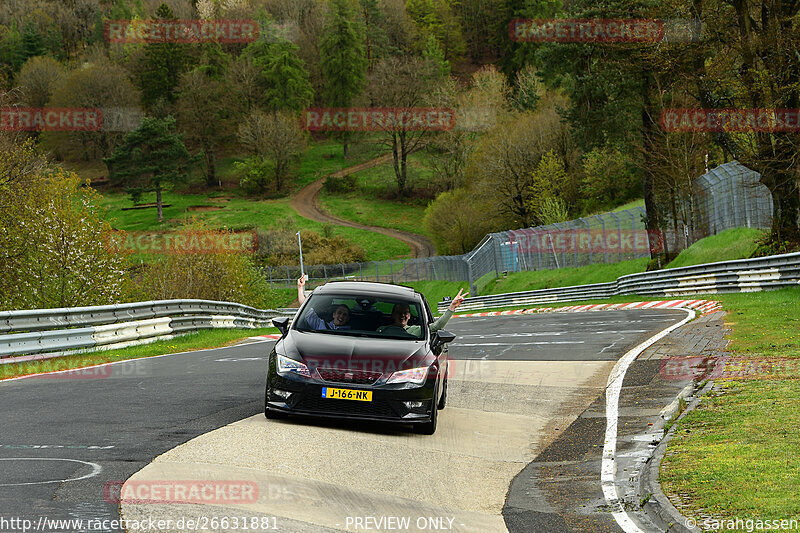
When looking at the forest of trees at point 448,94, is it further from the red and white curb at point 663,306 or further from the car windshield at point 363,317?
the car windshield at point 363,317

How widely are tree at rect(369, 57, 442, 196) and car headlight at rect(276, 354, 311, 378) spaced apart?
102 meters

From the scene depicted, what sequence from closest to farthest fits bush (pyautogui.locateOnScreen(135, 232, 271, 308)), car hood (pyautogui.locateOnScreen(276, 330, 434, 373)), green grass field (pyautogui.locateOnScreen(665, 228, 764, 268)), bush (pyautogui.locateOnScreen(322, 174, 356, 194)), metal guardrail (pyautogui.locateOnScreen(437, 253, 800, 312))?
car hood (pyautogui.locateOnScreen(276, 330, 434, 373)) → metal guardrail (pyautogui.locateOnScreen(437, 253, 800, 312)) → green grass field (pyautogui.locateOnScreen(665, 228, 764, 268)) → bush (pyautogui.locateOnScreen(135, 232, 271, 308)) → bush (pyautogui.locateOnScreen(322, 174, 356, 194))

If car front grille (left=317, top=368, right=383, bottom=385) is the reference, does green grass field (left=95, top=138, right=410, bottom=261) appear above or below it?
below

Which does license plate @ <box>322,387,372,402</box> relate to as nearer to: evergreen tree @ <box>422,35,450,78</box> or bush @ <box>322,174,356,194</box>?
bush @ <box>322,174,356,194</box>

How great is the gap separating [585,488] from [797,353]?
770 centimetres

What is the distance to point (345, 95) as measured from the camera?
13175 cm

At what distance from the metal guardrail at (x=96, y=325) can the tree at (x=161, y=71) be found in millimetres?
113759

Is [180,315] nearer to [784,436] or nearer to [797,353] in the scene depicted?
[797,353]

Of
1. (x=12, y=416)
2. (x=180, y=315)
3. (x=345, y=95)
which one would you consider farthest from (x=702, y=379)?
(x=345, y=95)

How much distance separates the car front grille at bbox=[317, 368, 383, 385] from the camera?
9789mm

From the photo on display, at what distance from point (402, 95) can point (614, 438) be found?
104735mm
